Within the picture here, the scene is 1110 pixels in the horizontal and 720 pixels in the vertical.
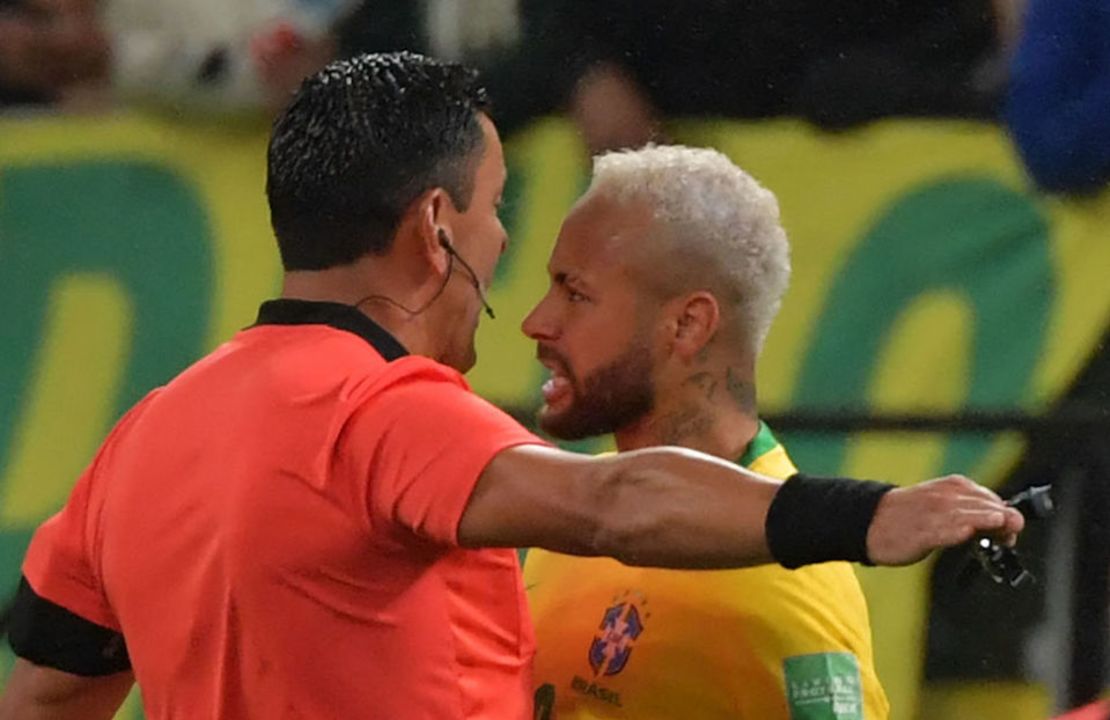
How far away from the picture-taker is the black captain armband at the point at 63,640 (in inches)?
71.4

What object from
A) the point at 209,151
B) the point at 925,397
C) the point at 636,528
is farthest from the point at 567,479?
the point at 209,151

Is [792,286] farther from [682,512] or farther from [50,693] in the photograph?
[682,512]

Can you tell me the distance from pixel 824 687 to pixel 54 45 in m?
1.78

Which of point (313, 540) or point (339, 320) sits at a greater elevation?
point (339, 320)

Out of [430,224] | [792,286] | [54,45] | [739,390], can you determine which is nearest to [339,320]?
[430,224]

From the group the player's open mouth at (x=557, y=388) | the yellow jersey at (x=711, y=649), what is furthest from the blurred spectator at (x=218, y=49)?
the yellow jersey at (x=711, y=649)

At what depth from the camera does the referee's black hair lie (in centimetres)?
165

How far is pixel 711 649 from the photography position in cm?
192

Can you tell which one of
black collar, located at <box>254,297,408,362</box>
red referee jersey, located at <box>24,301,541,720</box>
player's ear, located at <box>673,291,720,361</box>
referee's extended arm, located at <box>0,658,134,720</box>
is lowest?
referee's extended arm, located at <box>0,658,134,720</box>

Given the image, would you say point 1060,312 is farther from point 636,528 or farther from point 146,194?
point 636,528

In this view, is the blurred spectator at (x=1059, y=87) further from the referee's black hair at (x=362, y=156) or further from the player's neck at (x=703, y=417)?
the referee's black hair at (x=362, y=156)

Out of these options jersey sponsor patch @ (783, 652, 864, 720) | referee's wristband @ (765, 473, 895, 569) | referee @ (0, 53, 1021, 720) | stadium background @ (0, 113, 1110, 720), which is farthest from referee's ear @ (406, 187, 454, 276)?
stadium background @ (0, 113, 1110, 720)

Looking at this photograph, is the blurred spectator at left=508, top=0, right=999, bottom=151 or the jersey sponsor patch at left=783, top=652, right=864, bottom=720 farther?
the blurred spectator at left=508, top=0, right=999, bottom=151

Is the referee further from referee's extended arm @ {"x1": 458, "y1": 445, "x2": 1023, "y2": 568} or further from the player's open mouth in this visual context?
the player's open mouth
